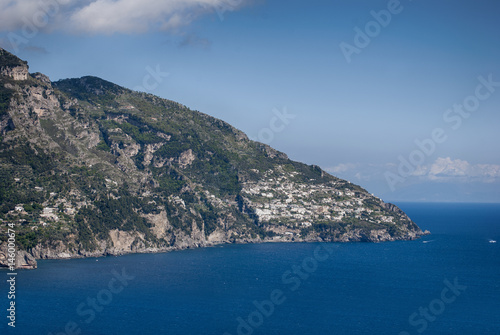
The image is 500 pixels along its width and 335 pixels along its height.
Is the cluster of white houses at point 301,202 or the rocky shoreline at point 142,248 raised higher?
the cluster of white houses at point 301,202

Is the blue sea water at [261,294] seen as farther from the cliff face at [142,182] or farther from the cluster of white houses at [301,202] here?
the cluster of white houses at [301,202]

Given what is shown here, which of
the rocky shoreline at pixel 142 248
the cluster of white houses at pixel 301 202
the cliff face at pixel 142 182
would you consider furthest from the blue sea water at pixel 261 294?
the cluster of white houses at pixel 301 202

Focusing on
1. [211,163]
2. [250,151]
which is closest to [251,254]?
[211,163]

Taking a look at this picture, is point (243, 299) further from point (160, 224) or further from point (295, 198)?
point (295, 198)

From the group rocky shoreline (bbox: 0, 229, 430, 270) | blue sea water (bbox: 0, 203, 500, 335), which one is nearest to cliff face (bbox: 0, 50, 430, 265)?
rocky shoreline (bbox: 0, 229, 430, 270)

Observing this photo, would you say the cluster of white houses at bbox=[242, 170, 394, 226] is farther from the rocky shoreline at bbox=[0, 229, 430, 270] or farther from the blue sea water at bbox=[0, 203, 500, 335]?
the blue sea water at bbox=[0, 203, 500, 335]

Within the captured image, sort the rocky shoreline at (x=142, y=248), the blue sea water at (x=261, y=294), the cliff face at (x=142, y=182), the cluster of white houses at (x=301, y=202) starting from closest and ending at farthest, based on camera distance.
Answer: the blue sea water at (x=261, y=294) → the rocky shoreline at (x=142, y=248) → the cliff face at (x=142, y=182) → the cluster of white houses at (x=301, y=202)

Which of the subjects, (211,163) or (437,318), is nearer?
(437,318)
